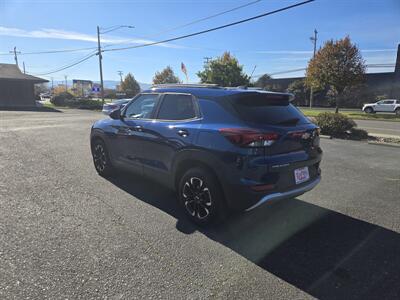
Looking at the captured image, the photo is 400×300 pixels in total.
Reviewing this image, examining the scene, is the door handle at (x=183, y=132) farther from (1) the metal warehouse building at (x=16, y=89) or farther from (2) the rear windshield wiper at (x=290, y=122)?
(1) the metal warehouse building at (x=16, y=89)

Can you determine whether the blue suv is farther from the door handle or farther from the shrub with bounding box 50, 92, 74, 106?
the shrub with bounding box 50, 92, 74, 106

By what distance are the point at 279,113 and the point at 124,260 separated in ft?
7.97

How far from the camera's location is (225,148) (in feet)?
11.5

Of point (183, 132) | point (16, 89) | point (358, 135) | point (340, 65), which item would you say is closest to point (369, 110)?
point (340, 65)

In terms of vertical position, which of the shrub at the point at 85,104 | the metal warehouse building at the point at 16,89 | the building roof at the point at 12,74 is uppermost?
the building roof at the point at 12,74

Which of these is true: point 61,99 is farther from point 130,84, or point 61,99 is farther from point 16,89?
point 130,84

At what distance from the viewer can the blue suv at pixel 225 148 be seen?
3420mm

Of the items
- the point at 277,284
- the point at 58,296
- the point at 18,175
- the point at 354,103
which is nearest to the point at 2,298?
the point at 58,296

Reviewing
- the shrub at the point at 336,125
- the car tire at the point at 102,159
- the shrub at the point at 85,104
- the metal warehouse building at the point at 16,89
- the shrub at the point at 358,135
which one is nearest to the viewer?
the car tire at the point at 102,159

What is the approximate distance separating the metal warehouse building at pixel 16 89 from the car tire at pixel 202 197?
39.0 metres

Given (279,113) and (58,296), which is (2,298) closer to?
(58,296)

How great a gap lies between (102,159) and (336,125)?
30.2ft

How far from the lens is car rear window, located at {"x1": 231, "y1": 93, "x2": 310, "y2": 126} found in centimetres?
360

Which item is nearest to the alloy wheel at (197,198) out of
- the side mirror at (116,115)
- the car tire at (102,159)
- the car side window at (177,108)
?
the car side window at (177,108)
